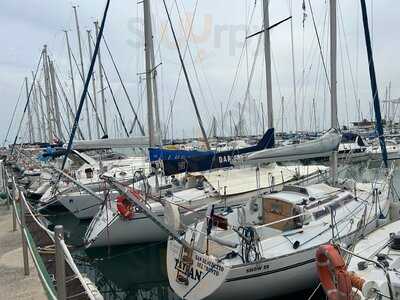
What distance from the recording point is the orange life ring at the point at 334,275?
4871 millimetres

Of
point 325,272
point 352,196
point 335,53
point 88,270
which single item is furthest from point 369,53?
point 88,270

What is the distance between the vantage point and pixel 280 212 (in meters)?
9.95

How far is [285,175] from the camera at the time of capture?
50.0 ft

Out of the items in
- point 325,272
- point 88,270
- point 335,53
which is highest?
point 335,53

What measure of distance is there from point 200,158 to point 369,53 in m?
6.88

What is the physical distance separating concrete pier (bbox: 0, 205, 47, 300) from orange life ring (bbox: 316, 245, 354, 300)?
4.35 meters

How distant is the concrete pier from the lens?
655 cm

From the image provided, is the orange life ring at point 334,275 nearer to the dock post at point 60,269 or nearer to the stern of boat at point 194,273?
the stern of boat at point 194,273

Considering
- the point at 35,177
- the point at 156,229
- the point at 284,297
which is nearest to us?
the point at 284,297

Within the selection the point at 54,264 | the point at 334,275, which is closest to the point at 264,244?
the point at 334,275

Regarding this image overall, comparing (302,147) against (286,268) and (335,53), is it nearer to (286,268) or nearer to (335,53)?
(335,53)

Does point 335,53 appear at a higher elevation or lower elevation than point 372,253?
higher

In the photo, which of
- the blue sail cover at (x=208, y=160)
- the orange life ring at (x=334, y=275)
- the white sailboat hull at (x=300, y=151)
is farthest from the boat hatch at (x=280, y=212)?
the blue sail cover at (x=208, y=160)

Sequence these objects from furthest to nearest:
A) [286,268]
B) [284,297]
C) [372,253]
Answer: [284,297]
[286,268]
[372,253]
